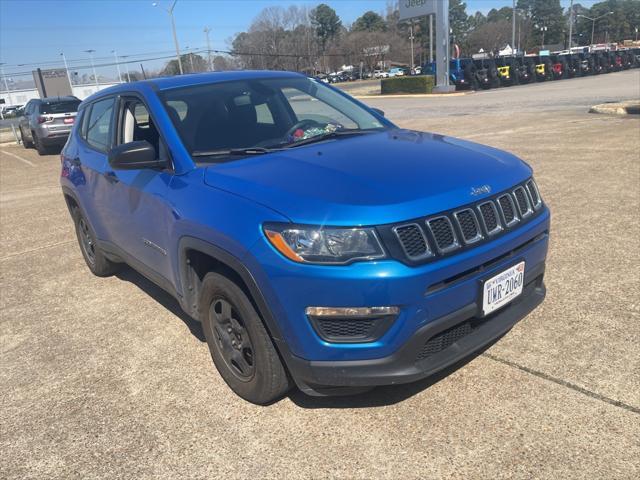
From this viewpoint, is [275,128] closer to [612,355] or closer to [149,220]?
[149,220]

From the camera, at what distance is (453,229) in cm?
238

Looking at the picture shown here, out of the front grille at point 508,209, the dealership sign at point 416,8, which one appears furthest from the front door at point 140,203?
the dealership sign at point 416,8

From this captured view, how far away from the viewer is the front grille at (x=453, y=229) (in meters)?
2.26

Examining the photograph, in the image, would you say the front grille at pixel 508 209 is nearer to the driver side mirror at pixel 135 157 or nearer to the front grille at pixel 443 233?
the front grille at pixel 443 233

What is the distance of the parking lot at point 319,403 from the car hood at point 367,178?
41.7 inches

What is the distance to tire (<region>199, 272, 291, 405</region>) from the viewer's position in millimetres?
2588

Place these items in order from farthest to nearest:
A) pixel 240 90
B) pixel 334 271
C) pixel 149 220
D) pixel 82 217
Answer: pixel 82 217, pixel 240 90, pixel 149 220, pixel 334 271

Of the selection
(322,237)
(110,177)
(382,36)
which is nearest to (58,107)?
(110,177)

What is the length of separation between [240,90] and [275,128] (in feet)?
1.41

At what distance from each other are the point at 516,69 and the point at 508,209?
109 feet

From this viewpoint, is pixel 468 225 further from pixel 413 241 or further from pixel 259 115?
pixel 259 115

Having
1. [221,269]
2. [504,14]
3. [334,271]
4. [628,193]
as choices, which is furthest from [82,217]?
[504,14]

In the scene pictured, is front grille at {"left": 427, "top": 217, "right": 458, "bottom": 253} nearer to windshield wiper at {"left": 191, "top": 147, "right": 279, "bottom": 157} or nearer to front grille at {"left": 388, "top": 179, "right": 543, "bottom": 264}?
front grille at {"left": 388, "top": 179, "right": 543, "bottom": 264}

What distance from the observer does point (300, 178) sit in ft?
8.45
